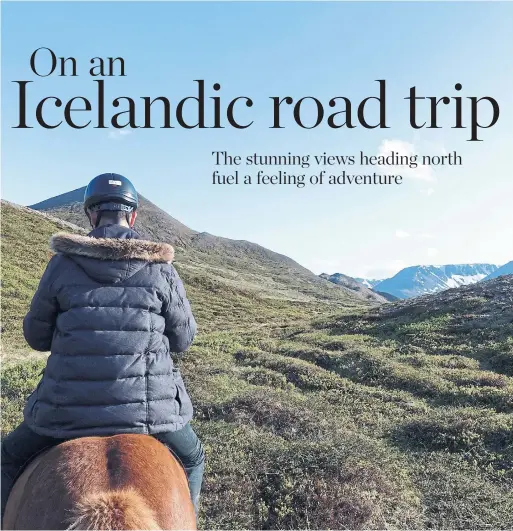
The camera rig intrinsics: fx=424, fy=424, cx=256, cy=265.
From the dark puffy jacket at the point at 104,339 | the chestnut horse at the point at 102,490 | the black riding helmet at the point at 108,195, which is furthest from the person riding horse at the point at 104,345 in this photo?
the black riding helmet at the point at 108,195

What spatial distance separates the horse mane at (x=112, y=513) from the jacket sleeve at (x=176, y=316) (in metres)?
1.40

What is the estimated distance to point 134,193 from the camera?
4.27 m

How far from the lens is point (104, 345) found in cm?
327

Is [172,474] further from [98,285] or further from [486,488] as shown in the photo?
[486,488]

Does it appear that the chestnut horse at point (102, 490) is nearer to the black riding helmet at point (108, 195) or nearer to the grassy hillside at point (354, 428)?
the black riding helmet at point (108, 195)

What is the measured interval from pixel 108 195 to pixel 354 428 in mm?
8802

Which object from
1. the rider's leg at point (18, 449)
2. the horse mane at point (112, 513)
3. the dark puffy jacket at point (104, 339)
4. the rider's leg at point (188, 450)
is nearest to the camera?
the horse mane at point (112, 513)

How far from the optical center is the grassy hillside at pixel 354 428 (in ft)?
22.1

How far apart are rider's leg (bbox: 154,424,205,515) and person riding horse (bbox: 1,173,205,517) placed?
1 centimetres

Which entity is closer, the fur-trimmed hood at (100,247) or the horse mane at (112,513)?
the horse mane at (112,513)

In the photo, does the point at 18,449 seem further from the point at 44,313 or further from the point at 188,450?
the point at 188,450

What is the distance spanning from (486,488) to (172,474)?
21.9 feet

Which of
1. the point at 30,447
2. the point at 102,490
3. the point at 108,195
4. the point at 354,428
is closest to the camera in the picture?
the point at 102,490

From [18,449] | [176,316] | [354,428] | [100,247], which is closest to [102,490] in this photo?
[18,449]
